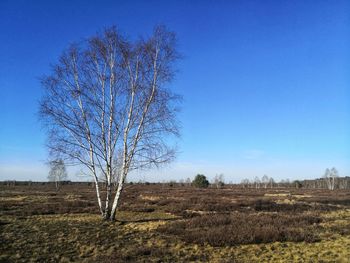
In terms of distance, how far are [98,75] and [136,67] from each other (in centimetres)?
206

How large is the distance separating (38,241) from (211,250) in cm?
595

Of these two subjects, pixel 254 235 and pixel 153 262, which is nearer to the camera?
pixel 153 262

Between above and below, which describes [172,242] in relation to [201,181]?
below

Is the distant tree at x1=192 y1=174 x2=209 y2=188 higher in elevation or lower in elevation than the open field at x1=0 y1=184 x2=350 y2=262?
higher

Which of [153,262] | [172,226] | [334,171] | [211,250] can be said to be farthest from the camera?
[334,171]

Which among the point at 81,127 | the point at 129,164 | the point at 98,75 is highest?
the point at 98,75

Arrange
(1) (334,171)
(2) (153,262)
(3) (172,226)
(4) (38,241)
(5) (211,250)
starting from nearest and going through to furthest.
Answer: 1. (2) (153,262)
2. (5) (211,250)
3. (4) (38,241)
4. (3) (172,226)
5. (1) (334,171)

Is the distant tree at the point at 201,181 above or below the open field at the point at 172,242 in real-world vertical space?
above

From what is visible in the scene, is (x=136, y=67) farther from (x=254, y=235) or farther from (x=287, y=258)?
(x=287, y=258)

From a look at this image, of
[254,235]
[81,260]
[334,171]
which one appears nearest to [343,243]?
[254,235]

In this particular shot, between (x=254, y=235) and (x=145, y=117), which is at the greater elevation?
(x=145, y=117)

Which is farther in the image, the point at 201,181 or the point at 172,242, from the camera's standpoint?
the point at 201,181

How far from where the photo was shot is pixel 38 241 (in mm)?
10945

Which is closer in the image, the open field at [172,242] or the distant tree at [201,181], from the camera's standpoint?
the open field at [172,242]
